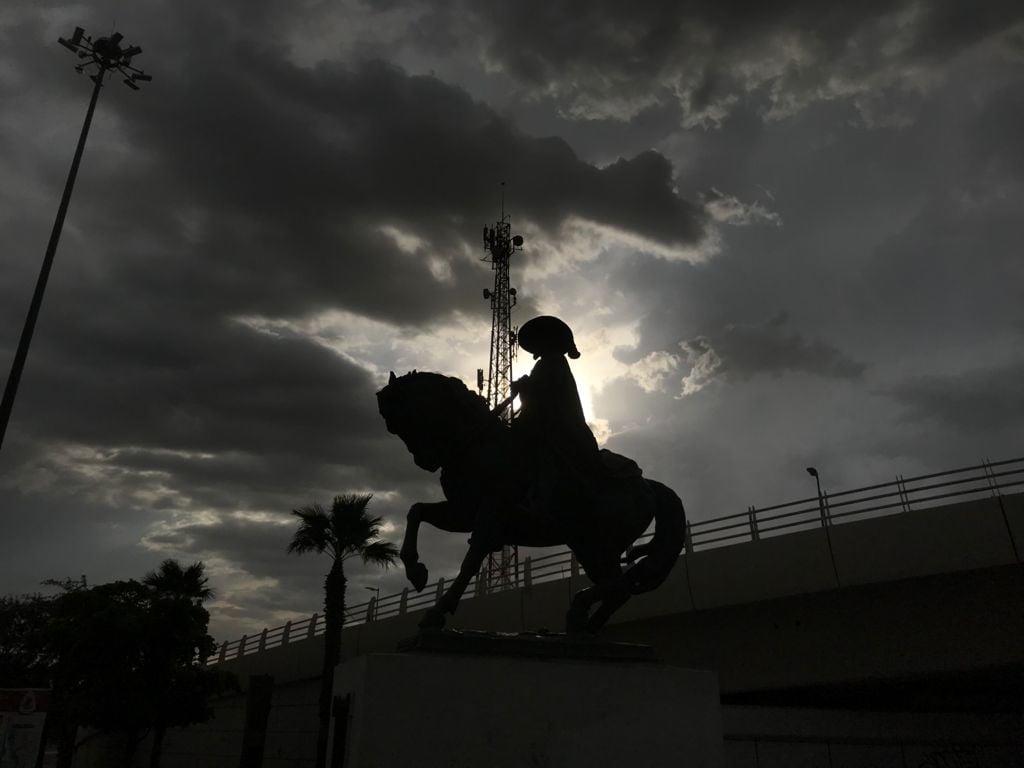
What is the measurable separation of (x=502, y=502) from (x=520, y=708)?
1547mm

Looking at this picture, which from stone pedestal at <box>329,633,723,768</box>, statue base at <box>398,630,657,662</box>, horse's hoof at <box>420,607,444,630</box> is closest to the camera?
stone pedestal at <box>329,633,723,768</box>

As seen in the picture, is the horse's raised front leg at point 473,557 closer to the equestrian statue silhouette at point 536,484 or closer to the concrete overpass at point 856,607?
the equestrian statue silhouette at point 536,484

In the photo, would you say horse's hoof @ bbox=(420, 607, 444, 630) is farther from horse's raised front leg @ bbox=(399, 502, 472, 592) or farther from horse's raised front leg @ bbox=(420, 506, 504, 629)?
horse's raised front leg @ bbox=(399, 502, 472, 592)

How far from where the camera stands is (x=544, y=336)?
633 cm

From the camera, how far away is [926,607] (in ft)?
43.6

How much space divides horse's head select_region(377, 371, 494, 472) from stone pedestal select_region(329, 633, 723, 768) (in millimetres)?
1480

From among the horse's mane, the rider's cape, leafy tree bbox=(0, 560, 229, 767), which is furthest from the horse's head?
leafy tree bbox=(0, 560, 229, 767)

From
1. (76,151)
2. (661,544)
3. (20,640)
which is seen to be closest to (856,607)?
(661,544)

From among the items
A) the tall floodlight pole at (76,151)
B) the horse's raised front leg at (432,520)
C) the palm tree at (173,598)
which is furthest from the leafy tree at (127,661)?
the horse's raised front leg at (432,520)

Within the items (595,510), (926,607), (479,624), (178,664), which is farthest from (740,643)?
(178,664)

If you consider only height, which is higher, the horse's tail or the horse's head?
the horse's head

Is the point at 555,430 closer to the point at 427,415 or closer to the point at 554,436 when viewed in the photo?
the point at 554,436

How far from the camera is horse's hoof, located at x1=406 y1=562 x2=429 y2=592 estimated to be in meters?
5.64

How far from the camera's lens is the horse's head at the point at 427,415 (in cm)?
572
